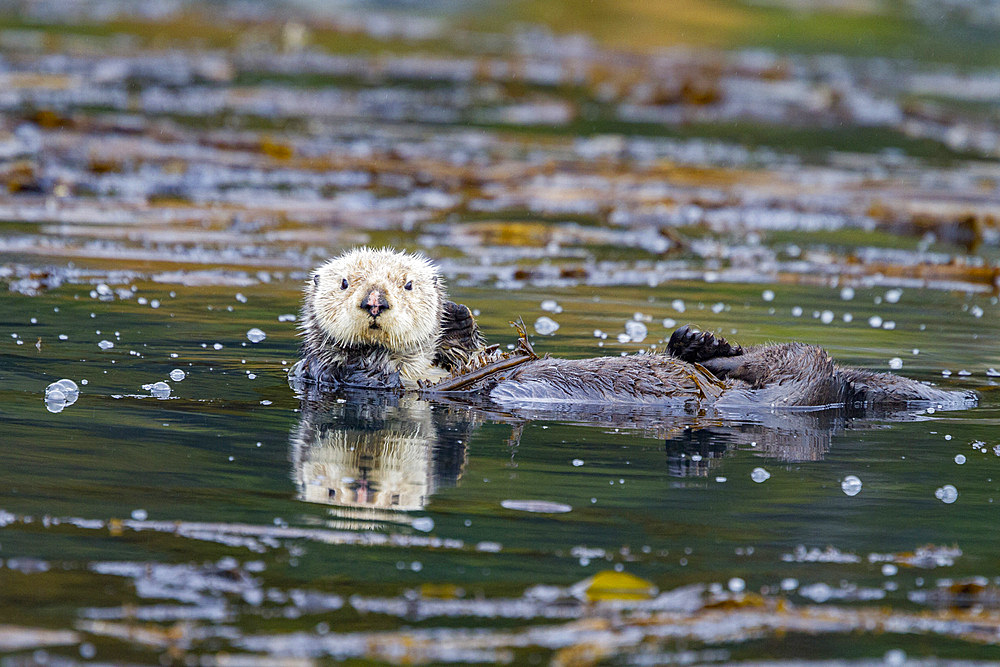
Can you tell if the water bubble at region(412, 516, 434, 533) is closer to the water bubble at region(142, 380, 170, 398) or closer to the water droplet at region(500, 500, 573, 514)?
the water droplet at region(500, 500, 573, 514)

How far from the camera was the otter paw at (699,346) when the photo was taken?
17.6ft

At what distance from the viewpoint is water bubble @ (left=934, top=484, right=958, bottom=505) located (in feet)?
13.6

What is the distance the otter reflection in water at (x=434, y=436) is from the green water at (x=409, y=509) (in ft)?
0.05

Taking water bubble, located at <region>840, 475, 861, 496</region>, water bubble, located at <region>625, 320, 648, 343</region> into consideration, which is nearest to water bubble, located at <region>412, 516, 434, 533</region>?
water bubble, located at <region>840, 475, 861, 496</region>

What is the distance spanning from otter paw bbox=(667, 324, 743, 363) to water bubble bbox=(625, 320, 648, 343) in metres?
1.18

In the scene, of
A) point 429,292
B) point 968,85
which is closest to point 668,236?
point 429,292

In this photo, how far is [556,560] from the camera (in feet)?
11.3

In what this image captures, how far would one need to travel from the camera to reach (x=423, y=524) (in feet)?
12.1

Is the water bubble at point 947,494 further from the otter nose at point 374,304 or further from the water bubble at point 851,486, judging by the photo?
the otter nose at point 374,304

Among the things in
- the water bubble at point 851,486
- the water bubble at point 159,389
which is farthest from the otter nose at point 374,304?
the water bubble at point 851,486

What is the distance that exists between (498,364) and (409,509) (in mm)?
1681

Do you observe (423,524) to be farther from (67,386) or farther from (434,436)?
(67,386)

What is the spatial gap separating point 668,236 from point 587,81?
1193cm

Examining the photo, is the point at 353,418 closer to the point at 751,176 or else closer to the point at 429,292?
the point at 429,292
